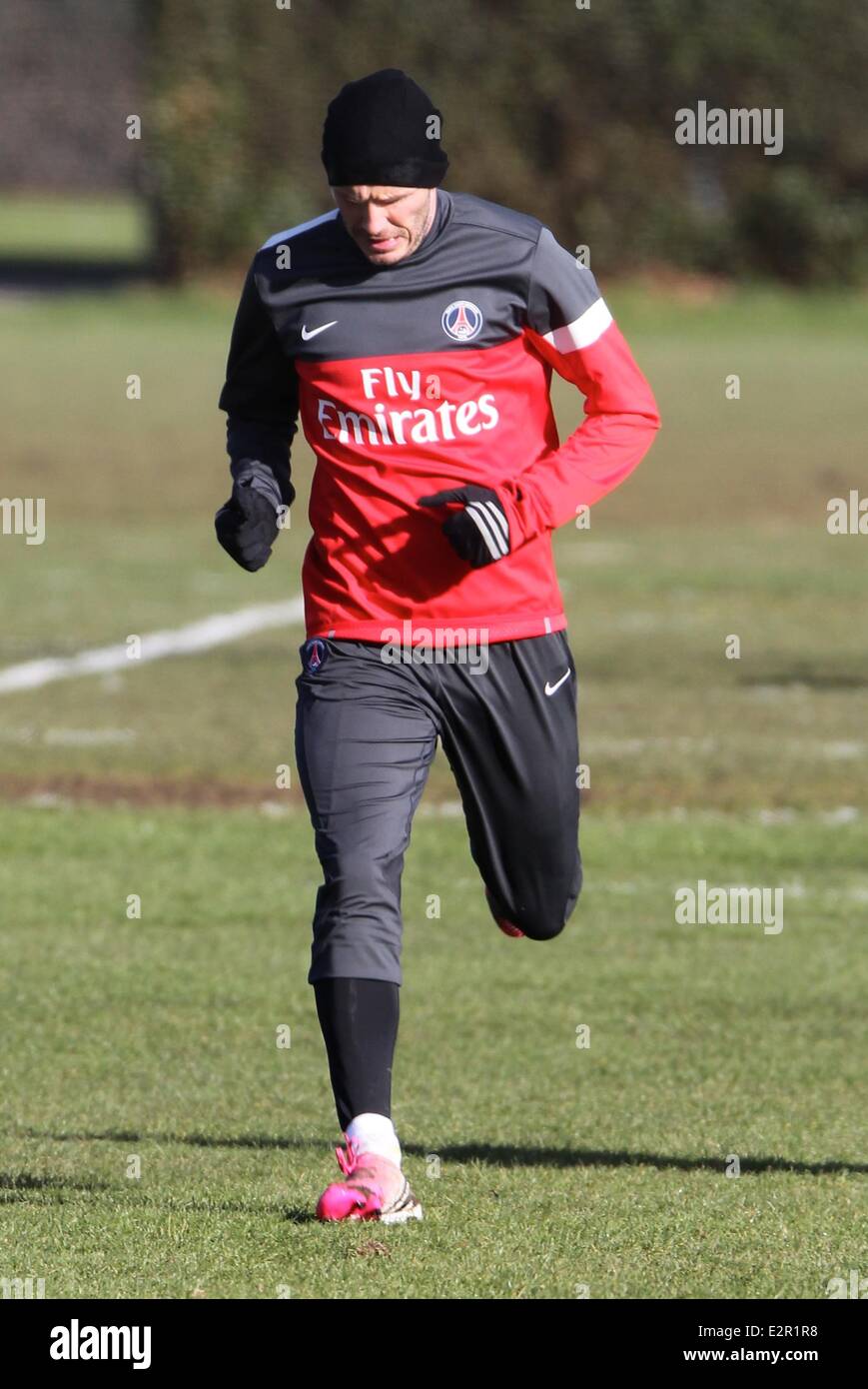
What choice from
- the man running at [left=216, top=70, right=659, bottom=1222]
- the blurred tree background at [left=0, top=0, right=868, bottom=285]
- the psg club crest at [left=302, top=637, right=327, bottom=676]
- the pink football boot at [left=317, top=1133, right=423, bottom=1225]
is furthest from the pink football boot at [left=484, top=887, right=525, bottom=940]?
the blurred tree background at [left=0, top=0, right=868, bottom=285]

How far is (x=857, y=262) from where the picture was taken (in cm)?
4181

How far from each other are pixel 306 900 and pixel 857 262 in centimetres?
3340

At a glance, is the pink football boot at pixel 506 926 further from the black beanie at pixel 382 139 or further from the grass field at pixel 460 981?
the black beanie at pixel 382 139

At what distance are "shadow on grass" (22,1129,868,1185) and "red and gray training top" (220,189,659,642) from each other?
133 cm

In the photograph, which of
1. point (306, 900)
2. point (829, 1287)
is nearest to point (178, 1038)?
point (306, 900)

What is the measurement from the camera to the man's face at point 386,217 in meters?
5.75

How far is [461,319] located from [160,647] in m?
10.3

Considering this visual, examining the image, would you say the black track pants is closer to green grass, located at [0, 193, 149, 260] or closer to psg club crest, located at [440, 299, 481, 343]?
psg club crest, located at [440, 299, 481, 343]

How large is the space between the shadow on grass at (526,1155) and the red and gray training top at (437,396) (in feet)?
4.37

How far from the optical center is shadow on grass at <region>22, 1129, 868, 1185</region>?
21.0 feet

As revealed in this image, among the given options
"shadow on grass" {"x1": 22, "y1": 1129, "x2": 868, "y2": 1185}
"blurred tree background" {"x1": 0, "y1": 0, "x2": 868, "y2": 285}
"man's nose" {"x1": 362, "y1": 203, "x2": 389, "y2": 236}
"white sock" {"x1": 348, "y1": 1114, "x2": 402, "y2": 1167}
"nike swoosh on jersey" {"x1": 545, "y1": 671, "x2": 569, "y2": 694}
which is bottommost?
"shadow on grass" {"x1": 22, "y1": 1129, "x2": 868, "y2": 1185}

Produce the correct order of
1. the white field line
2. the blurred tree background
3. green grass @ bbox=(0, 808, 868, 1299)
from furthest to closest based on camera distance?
the blurred tree background
the white field line
green grass @ bbox=(0, 808, 868, 1299)

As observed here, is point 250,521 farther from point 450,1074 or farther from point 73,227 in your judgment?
point 73,227
